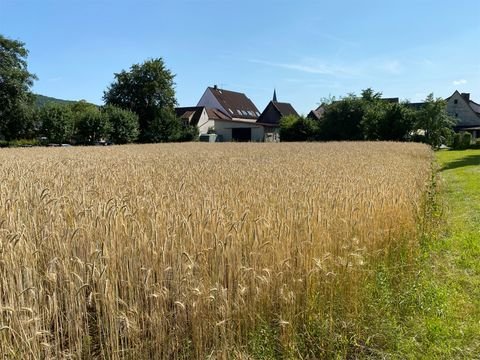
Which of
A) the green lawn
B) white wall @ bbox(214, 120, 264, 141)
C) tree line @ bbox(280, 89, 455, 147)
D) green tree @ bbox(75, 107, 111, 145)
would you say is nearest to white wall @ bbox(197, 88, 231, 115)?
white wall @ bbox(214, 120, 264, 141)

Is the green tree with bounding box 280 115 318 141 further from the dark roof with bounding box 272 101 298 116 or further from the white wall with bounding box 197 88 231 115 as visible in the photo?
the white wall with bounding box 197 88 231 115

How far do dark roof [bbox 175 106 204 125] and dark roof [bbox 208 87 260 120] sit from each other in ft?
26.5

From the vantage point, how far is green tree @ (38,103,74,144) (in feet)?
144

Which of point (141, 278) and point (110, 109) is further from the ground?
point (110, 109)

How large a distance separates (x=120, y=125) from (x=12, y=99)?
13565 mm

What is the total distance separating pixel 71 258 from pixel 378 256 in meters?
3.51

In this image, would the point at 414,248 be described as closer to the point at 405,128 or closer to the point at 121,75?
the point at 405,128

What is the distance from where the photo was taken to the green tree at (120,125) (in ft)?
154

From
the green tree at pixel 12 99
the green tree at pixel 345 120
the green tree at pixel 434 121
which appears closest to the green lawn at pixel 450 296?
the green tree at pixel 434 121

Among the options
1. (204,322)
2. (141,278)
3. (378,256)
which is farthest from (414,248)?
(141,278)

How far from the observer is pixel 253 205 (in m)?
4.50

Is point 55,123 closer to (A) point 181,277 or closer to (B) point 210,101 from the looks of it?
(B) point 210,101

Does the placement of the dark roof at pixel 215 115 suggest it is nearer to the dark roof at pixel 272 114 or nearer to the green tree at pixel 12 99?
the dark roof at pixel 272 114

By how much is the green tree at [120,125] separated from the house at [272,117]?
23062 mm
